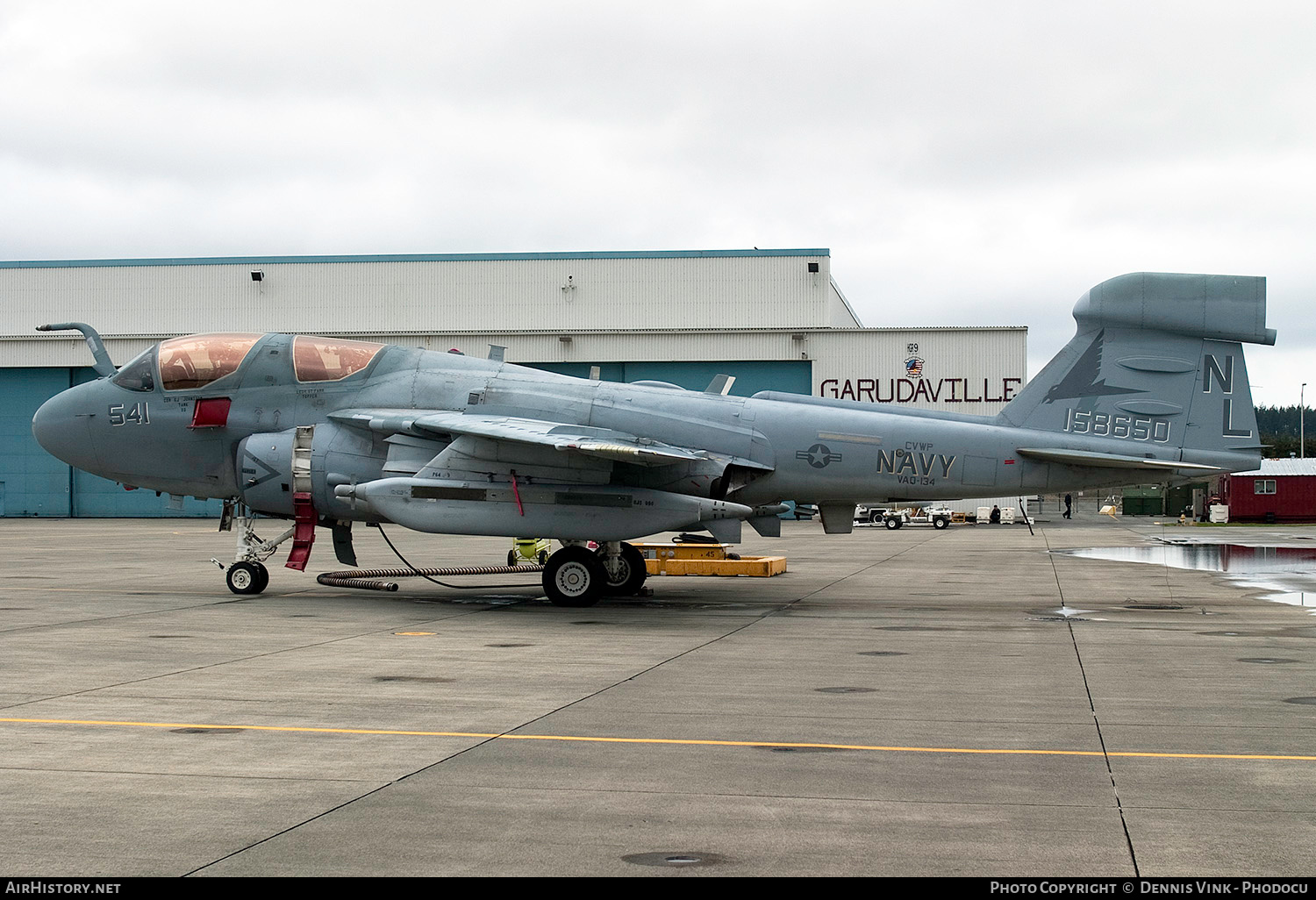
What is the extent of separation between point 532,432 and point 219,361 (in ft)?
17.4

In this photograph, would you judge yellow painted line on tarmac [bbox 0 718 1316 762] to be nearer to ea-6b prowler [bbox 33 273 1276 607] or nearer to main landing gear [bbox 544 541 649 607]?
ea-6b prowler [bbox 33 273 1276 607]

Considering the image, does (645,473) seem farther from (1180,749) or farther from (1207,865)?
(1207,865)

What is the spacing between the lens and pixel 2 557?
83.6 feet

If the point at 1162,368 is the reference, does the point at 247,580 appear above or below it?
below

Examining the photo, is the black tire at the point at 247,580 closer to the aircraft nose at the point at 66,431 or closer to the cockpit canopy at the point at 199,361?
the cockpit canopy at the point at 199,361

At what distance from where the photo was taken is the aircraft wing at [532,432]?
46.3ft

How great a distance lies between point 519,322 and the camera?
55.9 m

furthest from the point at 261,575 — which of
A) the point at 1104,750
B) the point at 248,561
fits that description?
the point at 1104,750

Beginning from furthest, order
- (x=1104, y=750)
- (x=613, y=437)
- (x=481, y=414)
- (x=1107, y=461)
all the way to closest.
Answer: (x=481, y=414) → (x=613, y=437) → (x=1107, y=461) → (x=1104, y=750)

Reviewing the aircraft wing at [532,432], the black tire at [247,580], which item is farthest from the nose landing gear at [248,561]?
the aircraft wing at [532,432]

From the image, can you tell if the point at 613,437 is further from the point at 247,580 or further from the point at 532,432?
the point at 247,580

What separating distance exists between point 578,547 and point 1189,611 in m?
8.18

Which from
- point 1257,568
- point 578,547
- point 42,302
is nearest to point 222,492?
point 578,547
